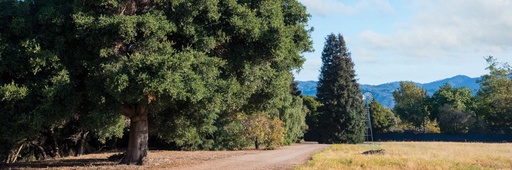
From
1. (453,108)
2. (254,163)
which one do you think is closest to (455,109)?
(453,108)

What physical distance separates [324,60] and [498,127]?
38.8 metres

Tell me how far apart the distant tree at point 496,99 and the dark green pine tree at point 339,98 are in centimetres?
2947

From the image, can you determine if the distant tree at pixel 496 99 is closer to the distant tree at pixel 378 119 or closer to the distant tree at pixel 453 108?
the distant tree at pixel 453 108

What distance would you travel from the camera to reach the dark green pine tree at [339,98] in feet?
170

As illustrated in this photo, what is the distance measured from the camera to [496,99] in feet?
216

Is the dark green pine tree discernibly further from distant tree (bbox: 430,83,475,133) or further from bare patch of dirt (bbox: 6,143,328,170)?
bare patch of dirt (bbox: 6,143,328,170)

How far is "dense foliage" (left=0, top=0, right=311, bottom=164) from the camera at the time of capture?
11.9 meters

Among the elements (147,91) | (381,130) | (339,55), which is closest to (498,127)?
(381,130)

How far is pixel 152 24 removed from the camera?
41.0 ft

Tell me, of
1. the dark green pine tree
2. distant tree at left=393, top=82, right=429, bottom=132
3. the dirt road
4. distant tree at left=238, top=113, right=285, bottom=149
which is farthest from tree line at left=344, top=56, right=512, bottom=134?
the dirt road

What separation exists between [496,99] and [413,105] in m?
21.5

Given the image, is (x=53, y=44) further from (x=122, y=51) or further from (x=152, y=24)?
(x=152, y=24)

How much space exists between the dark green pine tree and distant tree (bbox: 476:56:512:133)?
29.5 metres

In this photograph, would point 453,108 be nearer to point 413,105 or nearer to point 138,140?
point 413,105
